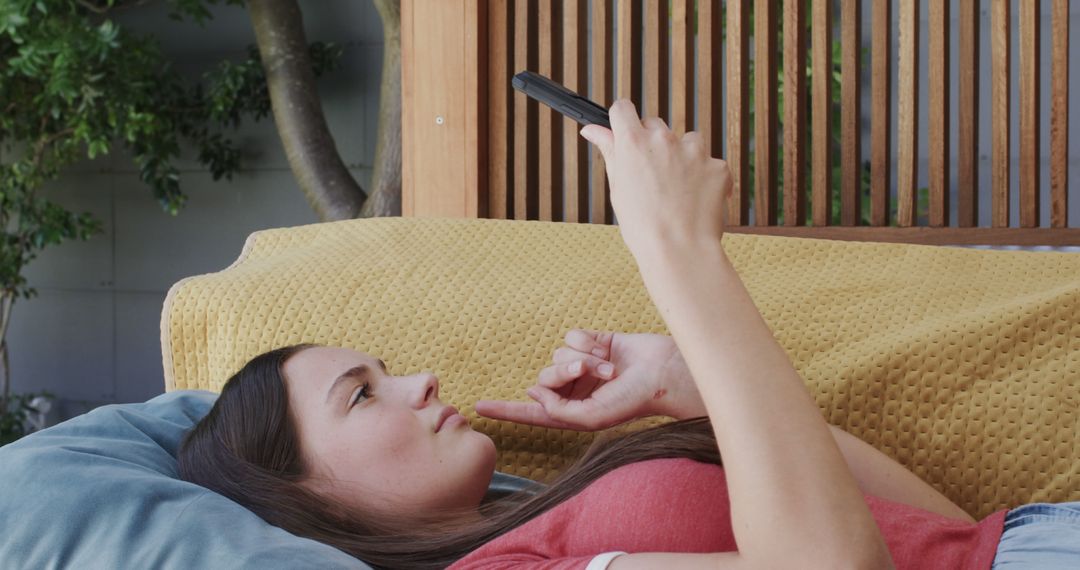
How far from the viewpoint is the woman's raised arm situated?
25.0 inches

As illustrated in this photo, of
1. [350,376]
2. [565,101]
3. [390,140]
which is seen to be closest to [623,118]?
[565,101]

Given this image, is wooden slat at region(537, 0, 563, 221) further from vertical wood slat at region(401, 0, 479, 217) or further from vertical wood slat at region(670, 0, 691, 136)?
vertical wood slat at region(670, 0, 691, 136)

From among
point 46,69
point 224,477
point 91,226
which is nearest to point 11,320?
point 91,226

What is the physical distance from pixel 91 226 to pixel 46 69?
24.5 inches

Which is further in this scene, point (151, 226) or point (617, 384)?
point (151, 226)

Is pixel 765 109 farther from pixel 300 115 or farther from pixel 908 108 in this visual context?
pixel 300 115

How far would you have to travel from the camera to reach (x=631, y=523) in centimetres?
75

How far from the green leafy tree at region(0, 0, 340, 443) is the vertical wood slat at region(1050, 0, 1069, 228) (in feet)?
6.28

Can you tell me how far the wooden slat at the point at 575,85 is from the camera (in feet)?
5.92

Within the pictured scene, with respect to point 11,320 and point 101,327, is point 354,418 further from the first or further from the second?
→ point 11,320

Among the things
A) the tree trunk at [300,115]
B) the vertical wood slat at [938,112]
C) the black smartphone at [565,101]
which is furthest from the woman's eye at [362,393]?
the tree trunk at [300,115]

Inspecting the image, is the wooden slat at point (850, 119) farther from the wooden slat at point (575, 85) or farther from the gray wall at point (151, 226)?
the gray wall at point (151, 226)

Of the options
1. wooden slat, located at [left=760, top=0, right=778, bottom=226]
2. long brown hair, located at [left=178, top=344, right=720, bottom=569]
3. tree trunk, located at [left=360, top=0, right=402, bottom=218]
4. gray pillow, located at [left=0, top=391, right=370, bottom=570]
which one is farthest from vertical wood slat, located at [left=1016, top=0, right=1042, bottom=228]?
tree trunk, located at [left=360, top=0, right=402, bottom=218]

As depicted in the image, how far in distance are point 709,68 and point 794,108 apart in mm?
143
